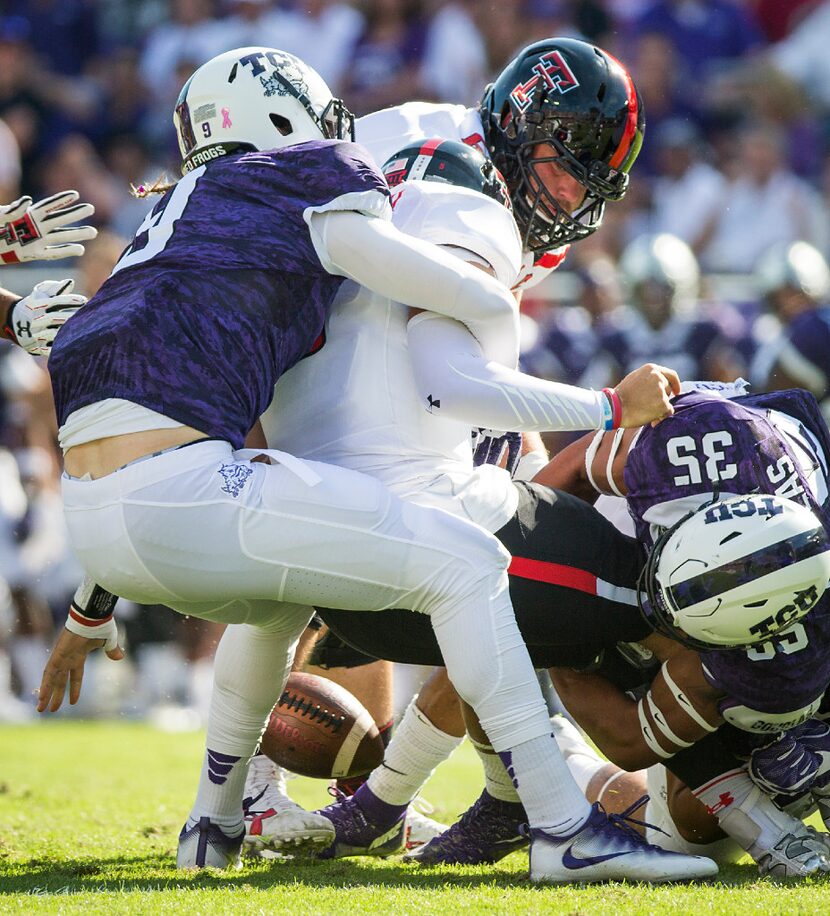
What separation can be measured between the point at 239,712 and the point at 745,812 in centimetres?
127

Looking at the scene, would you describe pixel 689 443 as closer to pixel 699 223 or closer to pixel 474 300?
pixel 474 300

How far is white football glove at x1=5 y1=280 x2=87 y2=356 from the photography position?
13.8 ft

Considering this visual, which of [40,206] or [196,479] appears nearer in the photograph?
[196,479]

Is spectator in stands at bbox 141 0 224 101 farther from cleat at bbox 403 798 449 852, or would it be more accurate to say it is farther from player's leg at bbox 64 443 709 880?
player's leg at bbox 64 443 709 880

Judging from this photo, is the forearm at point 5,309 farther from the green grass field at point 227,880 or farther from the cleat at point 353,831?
the cleat at point 353,831

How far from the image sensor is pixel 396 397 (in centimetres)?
345

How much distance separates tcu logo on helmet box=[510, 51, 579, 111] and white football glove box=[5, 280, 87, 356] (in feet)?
4.71

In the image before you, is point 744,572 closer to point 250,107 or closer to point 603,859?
point 603,859

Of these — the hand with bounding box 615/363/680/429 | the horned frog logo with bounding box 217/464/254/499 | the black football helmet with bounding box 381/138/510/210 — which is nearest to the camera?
the horned frog logo with bounding box 217/464/254/499

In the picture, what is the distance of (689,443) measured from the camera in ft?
11.6

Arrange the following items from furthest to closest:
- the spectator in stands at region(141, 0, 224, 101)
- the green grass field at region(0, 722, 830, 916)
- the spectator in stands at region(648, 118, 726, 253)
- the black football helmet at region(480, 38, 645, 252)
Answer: the spectator in stands at region(141, 0, 224, 101) → the spectator in stands at region(648, 118, 726, 253) → the black football helmet at region(480, 38, 645, 252) → the green grass field at region(0, 722, 830, 916)

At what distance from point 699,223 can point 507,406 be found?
7445mm

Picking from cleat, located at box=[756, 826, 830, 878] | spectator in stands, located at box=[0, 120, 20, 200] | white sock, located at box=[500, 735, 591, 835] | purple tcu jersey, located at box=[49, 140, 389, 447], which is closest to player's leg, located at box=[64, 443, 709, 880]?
white sock, located at box=[500, 735, 591, 835]

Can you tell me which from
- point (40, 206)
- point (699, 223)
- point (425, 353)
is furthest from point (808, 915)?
point (699, 223)
